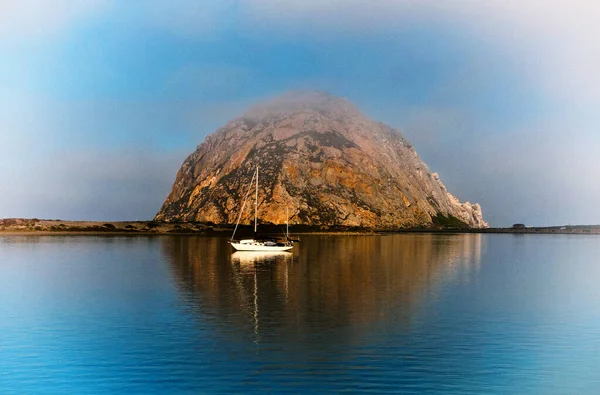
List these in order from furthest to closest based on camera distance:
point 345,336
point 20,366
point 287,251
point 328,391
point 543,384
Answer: point 287,251 < point 345,336 < point 20,366 < point 543,384 < point 328,391

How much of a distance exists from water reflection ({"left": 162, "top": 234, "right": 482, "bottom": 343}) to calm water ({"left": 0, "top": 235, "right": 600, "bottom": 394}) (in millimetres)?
229

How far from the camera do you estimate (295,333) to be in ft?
122

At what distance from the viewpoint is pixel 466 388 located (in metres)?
26.1

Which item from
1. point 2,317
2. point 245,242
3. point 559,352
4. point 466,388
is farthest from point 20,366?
point 245,242

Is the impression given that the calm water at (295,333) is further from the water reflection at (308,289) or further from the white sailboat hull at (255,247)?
the white sailboat hull at (255,247)

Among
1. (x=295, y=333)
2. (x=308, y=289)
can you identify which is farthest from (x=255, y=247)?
(x=295, y=333)

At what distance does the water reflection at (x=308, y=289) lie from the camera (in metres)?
41.5

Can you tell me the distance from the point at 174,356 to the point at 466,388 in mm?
15184

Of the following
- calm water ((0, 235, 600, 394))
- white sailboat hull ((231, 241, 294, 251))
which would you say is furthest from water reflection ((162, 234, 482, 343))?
white sailboat hull ((231, 241, 294, 251))

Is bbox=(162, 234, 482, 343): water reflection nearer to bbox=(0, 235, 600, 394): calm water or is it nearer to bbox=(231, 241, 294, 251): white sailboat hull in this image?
bbox=(0, 235, 600, 394): calm water

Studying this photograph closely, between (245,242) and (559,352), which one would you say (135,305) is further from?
(245,242)

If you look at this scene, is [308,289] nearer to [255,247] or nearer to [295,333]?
[295,333]

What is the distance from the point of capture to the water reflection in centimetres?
4147

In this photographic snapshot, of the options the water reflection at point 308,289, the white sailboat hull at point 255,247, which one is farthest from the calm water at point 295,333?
the white sailboat hull at point 255,247
